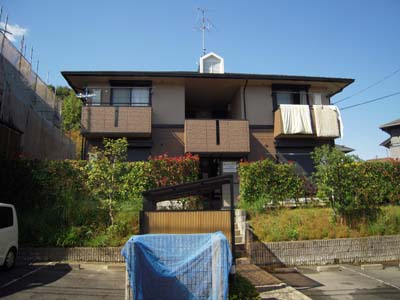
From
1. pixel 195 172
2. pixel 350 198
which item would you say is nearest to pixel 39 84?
pixel 195 172

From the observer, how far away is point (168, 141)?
523 inches

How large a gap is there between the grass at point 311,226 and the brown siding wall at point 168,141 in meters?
5.66

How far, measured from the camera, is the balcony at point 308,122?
13.0m

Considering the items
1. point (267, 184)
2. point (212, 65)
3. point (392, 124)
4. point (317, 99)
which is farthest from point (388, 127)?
point (267, 184)

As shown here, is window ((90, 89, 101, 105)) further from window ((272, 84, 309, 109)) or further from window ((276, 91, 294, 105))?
window ((276, 91, 294, 105))

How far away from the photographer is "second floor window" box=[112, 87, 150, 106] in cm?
1355

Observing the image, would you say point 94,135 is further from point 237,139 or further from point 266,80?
point 266,80

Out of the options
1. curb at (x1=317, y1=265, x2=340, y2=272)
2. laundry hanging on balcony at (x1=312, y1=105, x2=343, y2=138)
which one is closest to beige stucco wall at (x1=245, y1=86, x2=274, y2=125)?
laundry hanging on balcony at (x1=312, y1=105, x2=343, y2=138)

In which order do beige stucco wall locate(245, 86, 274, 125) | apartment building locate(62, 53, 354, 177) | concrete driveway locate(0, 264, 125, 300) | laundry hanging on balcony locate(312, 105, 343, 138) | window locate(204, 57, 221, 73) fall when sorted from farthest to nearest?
window locate(204, 57, 221, 73) < beige stucco wall locate(245, 86, 274, 125) < laundry hanging on balcony locate(312, 105, 343, 138) < apartment building locate(62, 53, 354, 177) < concrete driveway locate(0, 264, 125, 300)

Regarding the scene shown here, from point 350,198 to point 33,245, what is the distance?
32.7 feet

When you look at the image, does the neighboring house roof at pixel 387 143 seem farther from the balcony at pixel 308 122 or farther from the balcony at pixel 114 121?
the balcony at pixel 114 121

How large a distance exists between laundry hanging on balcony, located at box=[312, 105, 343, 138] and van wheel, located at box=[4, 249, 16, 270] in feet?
42.3

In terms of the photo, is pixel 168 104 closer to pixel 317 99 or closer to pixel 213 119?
pixel 213 119

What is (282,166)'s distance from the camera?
986 centimetres
